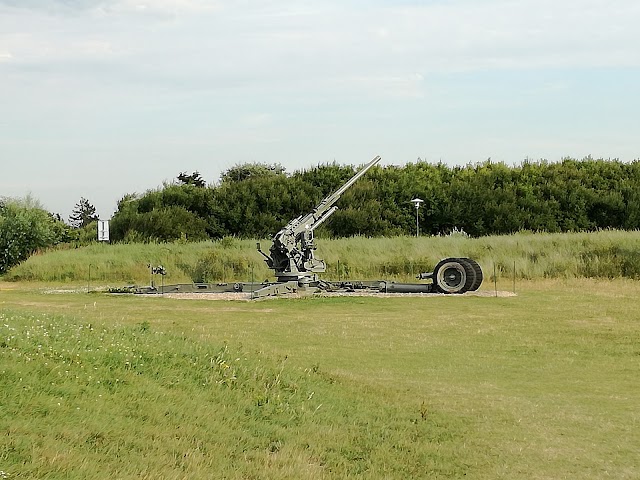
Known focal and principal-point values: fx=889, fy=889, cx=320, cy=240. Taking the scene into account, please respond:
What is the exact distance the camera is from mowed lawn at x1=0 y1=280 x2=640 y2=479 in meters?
5.85

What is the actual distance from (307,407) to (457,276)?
16303 millimetres

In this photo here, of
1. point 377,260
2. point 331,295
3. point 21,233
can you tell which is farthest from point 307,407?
point 21,233

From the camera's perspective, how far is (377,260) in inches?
1187

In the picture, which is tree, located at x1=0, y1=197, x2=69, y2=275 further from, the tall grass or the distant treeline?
the distant treeline

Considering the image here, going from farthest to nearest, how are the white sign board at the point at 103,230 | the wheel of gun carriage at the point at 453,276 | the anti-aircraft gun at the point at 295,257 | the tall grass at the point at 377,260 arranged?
1. the white sign board at the point at 103,230
2. the tall grass at the point at 377,260
3. the anti-aircraft gun at the point at 295,257
4. the wheel of gun carriage at the point at 453,276

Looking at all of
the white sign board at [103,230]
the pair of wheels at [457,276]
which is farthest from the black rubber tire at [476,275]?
the white sign board at [103,230]

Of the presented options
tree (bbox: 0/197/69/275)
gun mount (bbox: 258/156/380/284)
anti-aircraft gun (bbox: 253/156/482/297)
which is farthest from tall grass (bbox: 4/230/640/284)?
gun mount (bbox: 258/156/380/284)

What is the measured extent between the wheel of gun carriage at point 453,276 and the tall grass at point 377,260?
4359 millimetres

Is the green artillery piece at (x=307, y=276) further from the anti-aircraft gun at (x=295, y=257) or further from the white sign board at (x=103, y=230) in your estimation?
the white sign board at (x=103, y=230)

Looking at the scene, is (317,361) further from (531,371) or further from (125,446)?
(125,446)

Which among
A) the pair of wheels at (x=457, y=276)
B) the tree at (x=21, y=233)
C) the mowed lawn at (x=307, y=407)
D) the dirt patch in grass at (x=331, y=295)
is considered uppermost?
the tree at (x=21, y=233)

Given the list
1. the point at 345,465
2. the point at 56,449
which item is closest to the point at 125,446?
the point at 56,449

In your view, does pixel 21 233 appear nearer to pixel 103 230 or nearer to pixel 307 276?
pixel 103 230

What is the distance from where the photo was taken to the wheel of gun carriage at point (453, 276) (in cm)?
2371
